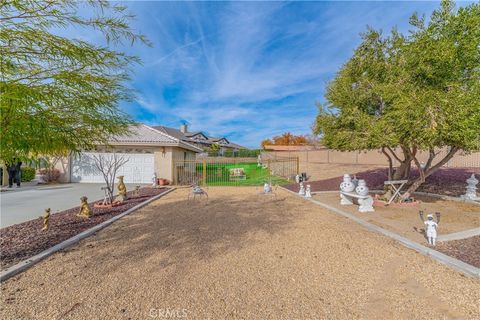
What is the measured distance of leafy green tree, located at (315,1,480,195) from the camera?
6.23m

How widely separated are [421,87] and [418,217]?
4.12 metres

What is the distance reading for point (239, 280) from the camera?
3299mm

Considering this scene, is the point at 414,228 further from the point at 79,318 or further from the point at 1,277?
the point at 1,277

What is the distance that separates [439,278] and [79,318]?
4654mm

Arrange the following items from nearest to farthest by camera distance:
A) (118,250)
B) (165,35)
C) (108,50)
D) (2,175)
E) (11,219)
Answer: (108,50)
(118,250)
(11,219)
(165,35)
(2,175)

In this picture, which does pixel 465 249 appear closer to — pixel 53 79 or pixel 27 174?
pixel 53 79

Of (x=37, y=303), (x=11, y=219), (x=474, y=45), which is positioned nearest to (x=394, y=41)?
(x=474, y=45)

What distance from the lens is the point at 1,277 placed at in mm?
3221

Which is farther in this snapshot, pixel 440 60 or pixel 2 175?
pixel 2 175

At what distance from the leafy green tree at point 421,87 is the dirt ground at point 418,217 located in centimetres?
137

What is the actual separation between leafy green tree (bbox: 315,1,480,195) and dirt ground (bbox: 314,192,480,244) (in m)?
1.37

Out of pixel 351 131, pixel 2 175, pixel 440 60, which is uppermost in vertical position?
pixel 440 60

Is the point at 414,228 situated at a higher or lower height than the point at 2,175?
lower

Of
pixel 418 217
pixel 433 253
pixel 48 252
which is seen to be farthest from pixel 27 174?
pixel 418 217
